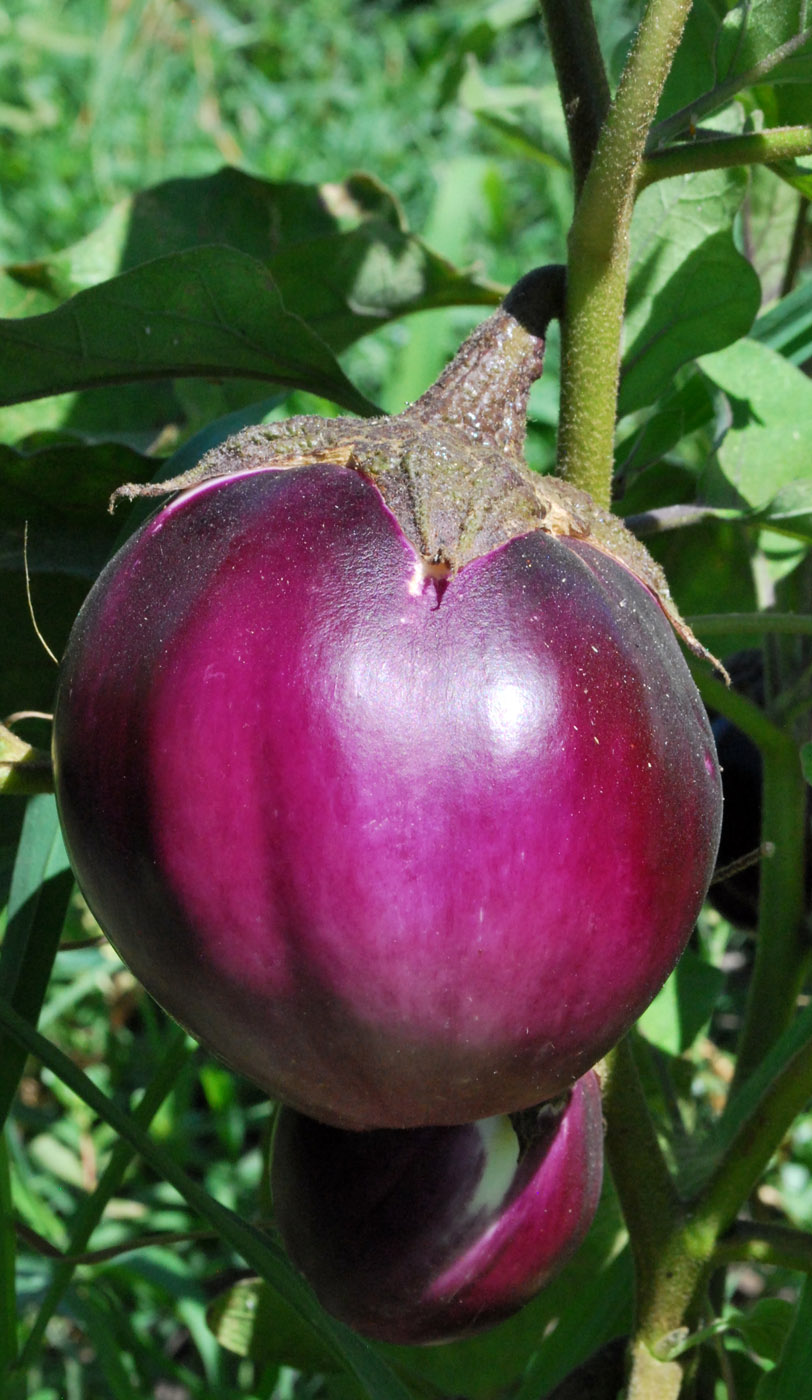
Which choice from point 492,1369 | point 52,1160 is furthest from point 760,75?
point 52,1160

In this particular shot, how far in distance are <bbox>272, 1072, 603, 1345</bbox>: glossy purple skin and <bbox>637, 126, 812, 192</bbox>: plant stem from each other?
0.30 meters

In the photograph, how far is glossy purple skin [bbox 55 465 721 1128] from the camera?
1.16 feet

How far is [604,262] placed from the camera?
1.55 ft

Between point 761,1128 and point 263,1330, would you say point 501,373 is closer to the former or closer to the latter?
point 761,1128

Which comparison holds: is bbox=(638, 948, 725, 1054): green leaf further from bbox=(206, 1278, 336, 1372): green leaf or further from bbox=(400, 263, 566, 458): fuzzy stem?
bbox=(400, 263, 566, 458): fuzzy stem

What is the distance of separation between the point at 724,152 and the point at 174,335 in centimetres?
21

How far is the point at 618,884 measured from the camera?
372 millimetres

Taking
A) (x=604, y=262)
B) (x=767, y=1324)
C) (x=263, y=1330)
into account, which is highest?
(x=604, y=262)

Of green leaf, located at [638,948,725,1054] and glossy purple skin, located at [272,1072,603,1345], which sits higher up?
glossy purple skin, located at [272,1072,603,1345]

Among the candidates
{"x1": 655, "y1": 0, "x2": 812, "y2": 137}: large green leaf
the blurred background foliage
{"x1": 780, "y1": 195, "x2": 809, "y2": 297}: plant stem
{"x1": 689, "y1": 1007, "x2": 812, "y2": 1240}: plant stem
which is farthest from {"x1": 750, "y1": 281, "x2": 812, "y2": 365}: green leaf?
{"x1": 689, "y1": 1007, "x2": 812, "y2": 1240}: plant stem

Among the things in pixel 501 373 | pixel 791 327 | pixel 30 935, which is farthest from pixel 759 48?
pixel 30 935

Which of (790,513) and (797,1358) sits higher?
(790,513)

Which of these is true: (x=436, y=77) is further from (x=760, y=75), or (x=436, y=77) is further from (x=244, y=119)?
(x=760, y=75)

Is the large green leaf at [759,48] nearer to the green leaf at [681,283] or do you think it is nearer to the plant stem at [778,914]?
the green leaf at [681,283]
